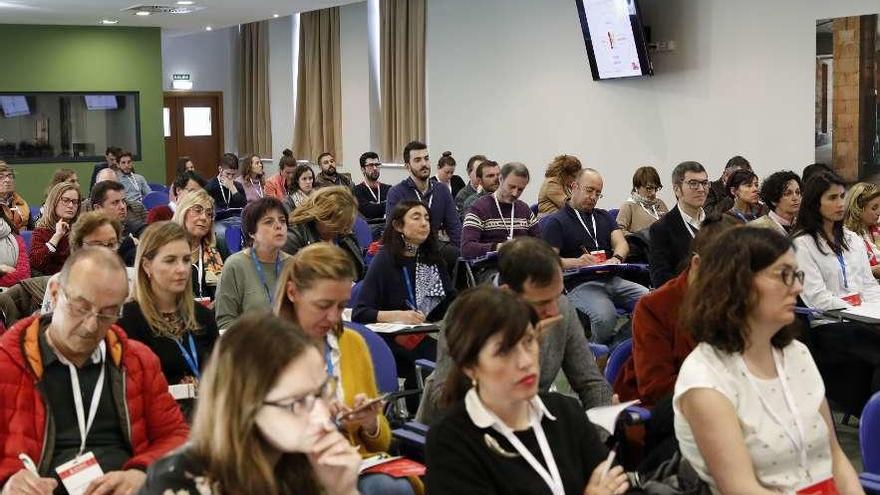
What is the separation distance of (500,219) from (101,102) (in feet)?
36.0

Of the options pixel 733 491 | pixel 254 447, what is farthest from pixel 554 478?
pixel 254 447

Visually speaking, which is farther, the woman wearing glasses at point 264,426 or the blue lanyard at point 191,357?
the blue lanyard at point 191,357

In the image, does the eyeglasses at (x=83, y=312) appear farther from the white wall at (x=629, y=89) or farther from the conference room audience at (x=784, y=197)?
the white wall at (x=629, y=89)

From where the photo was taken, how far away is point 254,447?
1808mm

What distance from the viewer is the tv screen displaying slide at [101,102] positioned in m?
→ 16.9

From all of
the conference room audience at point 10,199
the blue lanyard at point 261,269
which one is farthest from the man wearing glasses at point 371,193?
the blue lanyard at point 261,269

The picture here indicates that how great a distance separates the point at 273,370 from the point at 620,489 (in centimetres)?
110

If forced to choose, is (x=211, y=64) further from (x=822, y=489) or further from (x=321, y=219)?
(x=822, y=489)

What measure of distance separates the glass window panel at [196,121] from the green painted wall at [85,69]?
10.4 ft

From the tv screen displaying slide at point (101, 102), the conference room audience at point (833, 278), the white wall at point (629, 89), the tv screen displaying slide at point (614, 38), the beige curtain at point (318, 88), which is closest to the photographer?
the conference room audience at point (833, 278)

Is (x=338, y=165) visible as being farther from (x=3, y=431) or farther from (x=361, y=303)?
(x=3, y=431)

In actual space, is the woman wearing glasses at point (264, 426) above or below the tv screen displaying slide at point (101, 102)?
below

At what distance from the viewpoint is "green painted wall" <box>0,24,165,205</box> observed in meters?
16.2

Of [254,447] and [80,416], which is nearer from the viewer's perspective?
[254,447]
